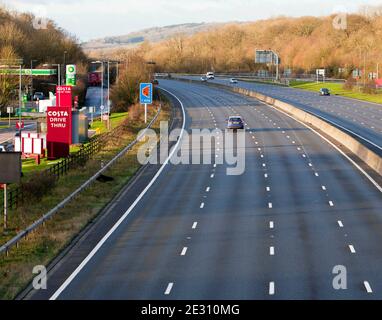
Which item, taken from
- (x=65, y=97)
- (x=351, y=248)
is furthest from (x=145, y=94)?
(x=351, y=248)

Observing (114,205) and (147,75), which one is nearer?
(114,205)

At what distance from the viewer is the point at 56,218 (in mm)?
35250

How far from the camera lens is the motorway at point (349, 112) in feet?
244

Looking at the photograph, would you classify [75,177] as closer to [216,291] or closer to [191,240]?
[191,240]

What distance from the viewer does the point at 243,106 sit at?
10681 centimetres

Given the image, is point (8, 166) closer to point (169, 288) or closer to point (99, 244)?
point (99, 244)

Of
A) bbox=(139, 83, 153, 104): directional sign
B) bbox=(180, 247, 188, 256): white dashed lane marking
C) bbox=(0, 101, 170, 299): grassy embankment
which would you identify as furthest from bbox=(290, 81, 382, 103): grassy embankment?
bbox=(180, 247, 188, 256): white dashed lane marking

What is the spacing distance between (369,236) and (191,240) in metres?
7.29

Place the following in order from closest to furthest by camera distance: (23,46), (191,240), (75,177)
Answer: (191,240) → (75,177) → (23,46)

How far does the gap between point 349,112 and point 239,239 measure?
7149 centimetres

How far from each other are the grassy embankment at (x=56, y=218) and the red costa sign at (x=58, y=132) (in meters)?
2.81

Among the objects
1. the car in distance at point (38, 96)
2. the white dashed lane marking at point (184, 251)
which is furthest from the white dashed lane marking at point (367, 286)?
the car in distance at point (38, 96)
